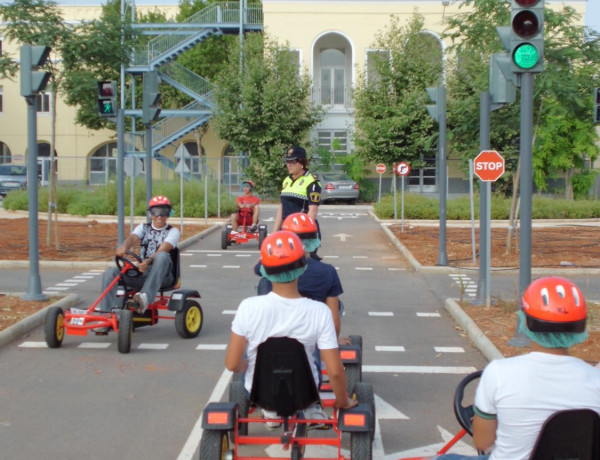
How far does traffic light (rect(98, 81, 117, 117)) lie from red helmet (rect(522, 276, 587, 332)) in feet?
41.3

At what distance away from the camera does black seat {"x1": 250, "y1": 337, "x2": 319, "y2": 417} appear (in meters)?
4.27

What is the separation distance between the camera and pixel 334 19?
43.5m

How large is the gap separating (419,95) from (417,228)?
1534cm

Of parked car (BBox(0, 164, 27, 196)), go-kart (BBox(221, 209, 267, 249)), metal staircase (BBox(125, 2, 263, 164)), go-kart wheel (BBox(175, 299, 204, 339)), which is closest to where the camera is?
go-kart wheel (BBox(175, 299, 204, 339))

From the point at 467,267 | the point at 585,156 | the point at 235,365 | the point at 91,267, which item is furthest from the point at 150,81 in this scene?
the point at 585,156

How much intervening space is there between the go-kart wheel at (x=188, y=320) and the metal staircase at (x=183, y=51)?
3285 centimetres

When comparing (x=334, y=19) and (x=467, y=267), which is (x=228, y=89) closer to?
(x=334, y=19)

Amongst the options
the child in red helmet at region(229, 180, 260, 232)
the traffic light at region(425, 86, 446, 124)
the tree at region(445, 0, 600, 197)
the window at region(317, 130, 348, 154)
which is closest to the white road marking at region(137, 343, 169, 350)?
→ the traffic light at region(425, 86, 446, 124)

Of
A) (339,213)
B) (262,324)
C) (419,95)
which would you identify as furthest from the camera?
(419,95)

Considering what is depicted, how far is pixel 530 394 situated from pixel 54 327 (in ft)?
20.7

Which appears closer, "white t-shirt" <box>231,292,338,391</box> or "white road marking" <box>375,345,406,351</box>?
"white t-shirt" <box>231,292,338,391</box>

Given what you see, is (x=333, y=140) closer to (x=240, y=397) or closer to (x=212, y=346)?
(x=212, y=346)

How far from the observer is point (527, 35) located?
8203mm

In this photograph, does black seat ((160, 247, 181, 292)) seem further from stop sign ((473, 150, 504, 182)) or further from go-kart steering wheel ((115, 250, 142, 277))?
stop sign ((473, 150, 504, 182))
